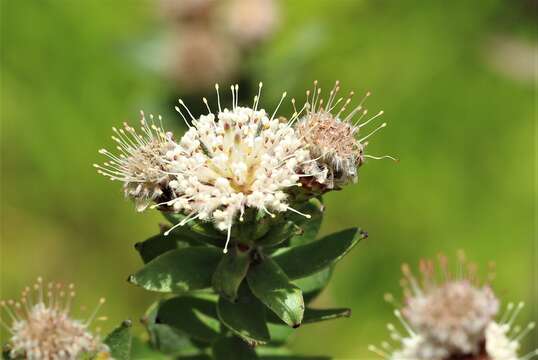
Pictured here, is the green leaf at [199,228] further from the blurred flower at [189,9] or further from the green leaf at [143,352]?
the blurred flower at [189,9]

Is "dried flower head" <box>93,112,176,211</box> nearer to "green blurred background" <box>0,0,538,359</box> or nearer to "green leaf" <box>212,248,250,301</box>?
"green leaf" <box>212,248,250,301</box>

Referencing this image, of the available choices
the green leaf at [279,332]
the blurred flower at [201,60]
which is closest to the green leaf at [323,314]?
the green leaf at [279,332]

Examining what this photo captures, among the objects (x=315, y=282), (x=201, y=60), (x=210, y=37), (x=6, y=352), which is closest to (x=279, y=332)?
(x=315, y=282)

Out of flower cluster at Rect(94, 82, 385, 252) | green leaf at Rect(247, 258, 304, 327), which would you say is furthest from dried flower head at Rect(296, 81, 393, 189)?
green leaf at Rect(247, 258, 304, 327)

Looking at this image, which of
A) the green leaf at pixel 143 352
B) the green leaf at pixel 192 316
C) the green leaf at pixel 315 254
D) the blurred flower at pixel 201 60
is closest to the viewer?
the green leaf at pixel 315 254

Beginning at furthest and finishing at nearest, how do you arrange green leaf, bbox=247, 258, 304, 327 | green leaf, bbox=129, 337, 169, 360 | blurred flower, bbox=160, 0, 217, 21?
blurred flower, bbox=160, 0, 217, 21 < green leaf, bbox=129, 337, 169, 360 < green leaf, bbox=247, 258, 304, 327

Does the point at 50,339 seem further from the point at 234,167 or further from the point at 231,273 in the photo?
the point at 234,167

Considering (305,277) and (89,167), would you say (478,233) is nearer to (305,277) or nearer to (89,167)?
(89,167)
